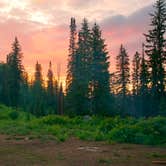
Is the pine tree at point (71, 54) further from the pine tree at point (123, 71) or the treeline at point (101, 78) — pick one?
the pine tree at point (123, 71)

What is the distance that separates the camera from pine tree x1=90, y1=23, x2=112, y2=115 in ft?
186

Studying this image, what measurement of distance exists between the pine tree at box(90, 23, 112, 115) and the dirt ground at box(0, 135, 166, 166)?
3807cm

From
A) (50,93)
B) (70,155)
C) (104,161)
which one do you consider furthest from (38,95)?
(104,161)

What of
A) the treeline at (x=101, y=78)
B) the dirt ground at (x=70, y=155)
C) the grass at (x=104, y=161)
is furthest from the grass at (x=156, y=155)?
the treeline at (x=101, y=78)

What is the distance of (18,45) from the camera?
76625mm

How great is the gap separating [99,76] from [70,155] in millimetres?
45137

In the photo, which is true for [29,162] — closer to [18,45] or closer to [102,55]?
[102,55]

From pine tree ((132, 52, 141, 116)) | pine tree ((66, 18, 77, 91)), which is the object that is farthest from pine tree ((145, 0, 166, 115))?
pine tree ((132, 52, 141, 116))

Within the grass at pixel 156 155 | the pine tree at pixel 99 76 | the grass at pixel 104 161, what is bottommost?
the grass at pixel 104 161

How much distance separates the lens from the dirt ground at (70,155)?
12852 mm

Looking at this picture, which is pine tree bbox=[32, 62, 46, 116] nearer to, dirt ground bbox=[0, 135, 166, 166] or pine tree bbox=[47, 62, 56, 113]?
pine tree bbox=[47, 62, 56, 113]

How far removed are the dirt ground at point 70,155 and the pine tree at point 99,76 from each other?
38.1 metres

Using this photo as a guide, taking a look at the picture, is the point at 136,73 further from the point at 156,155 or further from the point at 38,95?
the point at 156,155

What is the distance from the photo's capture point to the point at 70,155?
14492 millimetres
